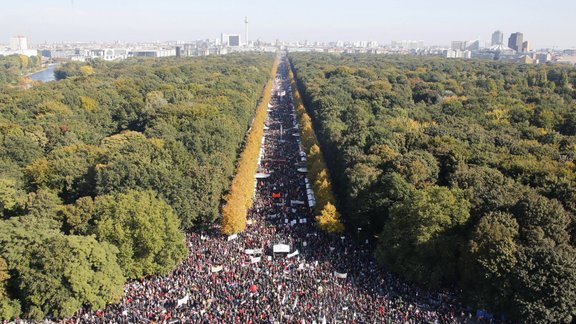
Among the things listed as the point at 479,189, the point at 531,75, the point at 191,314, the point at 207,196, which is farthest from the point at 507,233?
the point at 531,75

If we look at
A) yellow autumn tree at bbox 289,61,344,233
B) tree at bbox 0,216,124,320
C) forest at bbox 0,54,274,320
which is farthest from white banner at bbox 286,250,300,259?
tree at bbox 0,216,124,320

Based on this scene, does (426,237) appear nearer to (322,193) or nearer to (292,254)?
(292,254)

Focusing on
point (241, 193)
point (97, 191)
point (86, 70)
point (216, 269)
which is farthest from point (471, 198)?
point (86, 70)

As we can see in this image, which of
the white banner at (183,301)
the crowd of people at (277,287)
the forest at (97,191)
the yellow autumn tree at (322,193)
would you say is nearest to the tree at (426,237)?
the crowd of people at (277,287)

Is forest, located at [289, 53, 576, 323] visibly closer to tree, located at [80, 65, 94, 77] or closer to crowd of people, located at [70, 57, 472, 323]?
crowd of people, located at [70, 57, 472, 323]

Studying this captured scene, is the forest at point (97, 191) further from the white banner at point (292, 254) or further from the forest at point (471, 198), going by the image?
the forest at point (471, 198)
